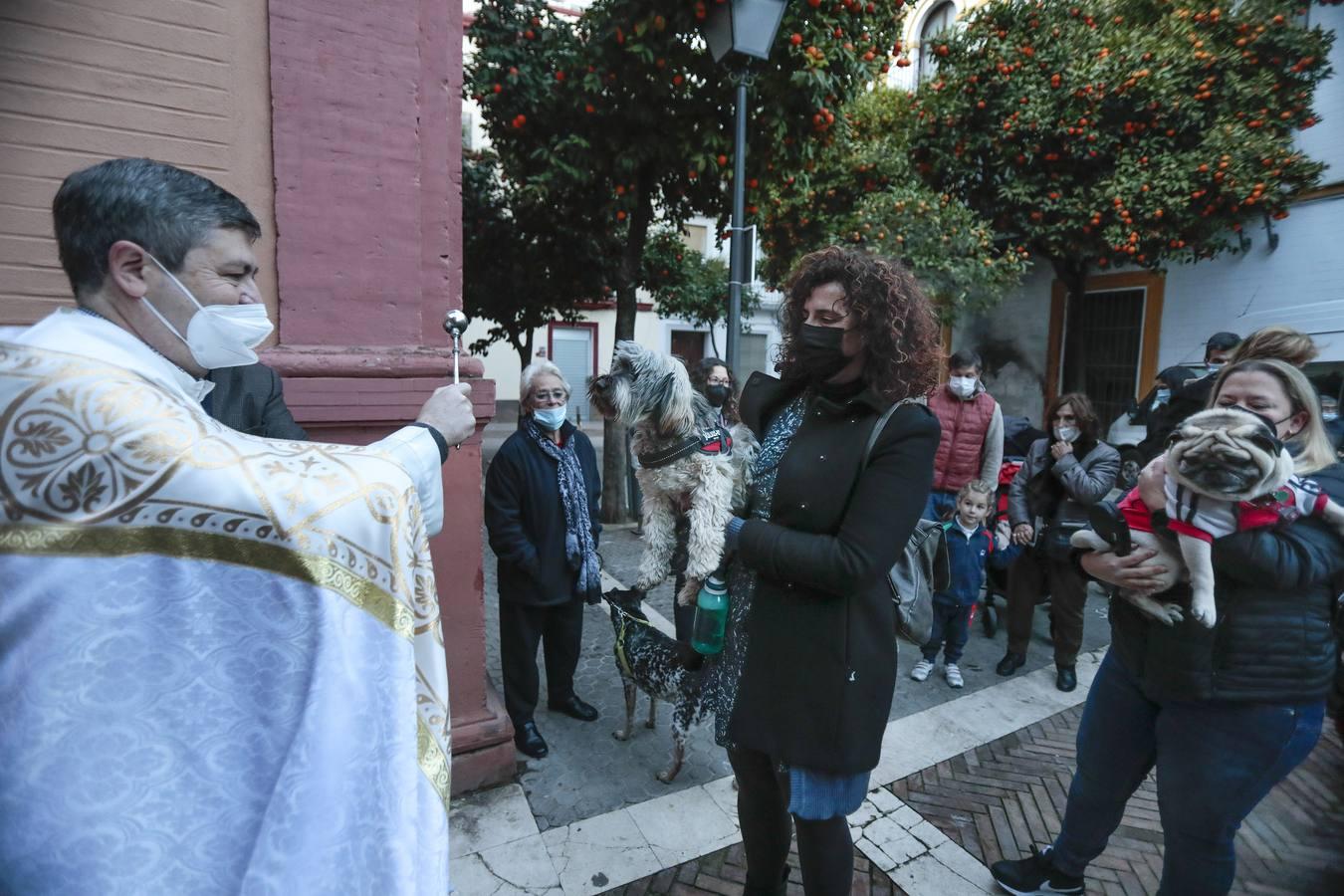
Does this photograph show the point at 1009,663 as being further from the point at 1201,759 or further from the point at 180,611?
the point at 180,611

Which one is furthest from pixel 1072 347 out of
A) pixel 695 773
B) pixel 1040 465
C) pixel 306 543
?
pixel 306 543

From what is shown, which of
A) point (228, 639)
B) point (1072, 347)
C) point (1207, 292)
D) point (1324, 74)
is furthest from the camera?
point (1072, 347)

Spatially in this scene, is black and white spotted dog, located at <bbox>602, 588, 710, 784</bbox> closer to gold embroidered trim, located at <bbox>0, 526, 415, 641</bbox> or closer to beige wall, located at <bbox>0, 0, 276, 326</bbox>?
gold embroidered trim, located at <bbox>0, 526, 415, 641</bbox>

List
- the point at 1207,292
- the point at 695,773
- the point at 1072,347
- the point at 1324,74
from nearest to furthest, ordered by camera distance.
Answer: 1. the point at 695,773
2. the point at 1324,74
3. the point at 1207,292
4. the point at 1072,347

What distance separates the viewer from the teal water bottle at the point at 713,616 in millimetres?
2096

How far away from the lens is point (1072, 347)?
11.8 metres

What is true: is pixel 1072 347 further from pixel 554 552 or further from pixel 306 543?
pixel 306 543

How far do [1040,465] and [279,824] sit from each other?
466 centimetres

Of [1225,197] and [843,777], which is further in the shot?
[1225,197]

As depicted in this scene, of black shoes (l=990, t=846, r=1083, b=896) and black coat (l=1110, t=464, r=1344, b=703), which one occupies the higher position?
black coat (l=1110, t=464, r=1344, b=703)

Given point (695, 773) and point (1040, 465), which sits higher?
point (1040, 465)

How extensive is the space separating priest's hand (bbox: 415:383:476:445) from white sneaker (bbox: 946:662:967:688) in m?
3.78

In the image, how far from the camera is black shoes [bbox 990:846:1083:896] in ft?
8.13

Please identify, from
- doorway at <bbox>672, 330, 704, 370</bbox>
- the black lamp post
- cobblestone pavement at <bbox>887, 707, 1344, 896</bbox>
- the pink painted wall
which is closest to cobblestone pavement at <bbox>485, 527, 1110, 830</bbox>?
the pink painted wall
